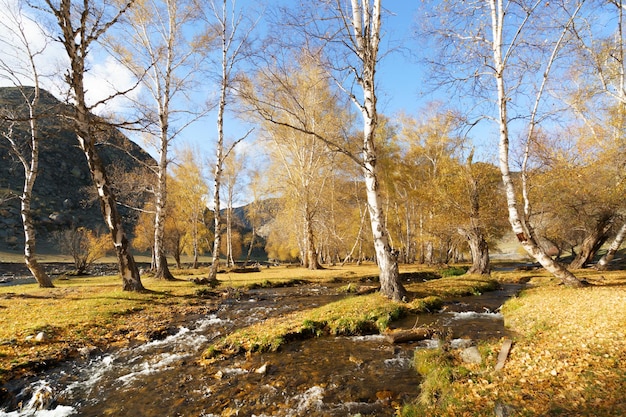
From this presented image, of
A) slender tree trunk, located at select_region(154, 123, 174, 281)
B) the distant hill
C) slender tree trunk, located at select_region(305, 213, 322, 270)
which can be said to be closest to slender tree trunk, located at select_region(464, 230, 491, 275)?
slender tree trunk, located at select_region(305, 213, 322, 270)

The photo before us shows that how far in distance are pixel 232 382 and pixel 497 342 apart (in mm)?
5540

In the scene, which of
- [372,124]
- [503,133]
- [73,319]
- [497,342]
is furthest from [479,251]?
[73,319]

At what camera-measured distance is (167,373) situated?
20.6 feet

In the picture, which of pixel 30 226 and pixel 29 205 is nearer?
pixel 29 205

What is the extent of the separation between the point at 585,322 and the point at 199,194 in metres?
38.0

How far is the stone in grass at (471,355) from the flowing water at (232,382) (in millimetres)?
1003

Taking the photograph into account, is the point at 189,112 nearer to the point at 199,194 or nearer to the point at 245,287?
the point at 245,287

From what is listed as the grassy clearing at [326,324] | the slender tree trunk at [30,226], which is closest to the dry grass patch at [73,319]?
the slender tree trunk at [30,226]

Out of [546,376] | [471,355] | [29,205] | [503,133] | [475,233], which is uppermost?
[503,133]

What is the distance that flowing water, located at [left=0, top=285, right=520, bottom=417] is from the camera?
16.3 ft

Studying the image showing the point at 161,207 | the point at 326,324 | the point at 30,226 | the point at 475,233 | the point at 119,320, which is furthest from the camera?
the point at 475,233

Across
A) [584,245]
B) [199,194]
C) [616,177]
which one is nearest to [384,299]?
[616,177]

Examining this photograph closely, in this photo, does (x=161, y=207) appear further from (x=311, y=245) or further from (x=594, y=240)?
(x=594, y=240)

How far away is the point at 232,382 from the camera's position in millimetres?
5773
